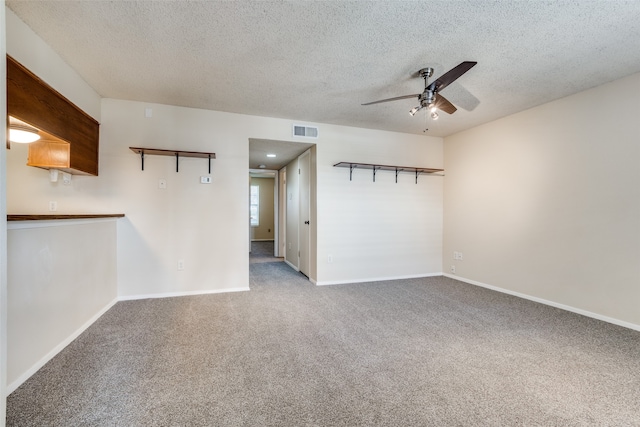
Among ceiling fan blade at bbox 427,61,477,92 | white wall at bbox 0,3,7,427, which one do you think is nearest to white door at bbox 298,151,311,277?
ceiling fan blade at bbox 427,61,477,92

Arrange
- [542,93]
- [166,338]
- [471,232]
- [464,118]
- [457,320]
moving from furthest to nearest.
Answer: [471,232] < [464,118] < [542,93] < [457,320] < [166,338]

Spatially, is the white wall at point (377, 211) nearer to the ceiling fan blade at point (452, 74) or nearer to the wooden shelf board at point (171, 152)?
the wooden shelf board at point (171, 152)

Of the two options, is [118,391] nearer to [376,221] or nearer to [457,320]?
[457,320]

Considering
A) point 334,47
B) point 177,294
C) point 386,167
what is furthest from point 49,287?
point 386,167

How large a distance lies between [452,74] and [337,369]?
2.33 metres

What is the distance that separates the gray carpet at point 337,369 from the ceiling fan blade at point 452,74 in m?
A: 2.12

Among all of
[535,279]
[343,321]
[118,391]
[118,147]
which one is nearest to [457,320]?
[343,321]

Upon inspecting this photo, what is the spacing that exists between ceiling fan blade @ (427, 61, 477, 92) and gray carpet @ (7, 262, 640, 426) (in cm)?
212

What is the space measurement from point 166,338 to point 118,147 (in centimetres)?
237

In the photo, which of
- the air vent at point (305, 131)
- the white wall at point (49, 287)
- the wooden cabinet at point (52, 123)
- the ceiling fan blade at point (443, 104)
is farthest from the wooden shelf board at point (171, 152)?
the ceiling fan blade at point (443, 104)

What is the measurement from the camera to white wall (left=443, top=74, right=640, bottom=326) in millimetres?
2703

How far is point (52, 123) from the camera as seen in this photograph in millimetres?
2350

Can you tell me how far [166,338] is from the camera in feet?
7.75

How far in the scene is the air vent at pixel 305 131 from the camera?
4020 mm
